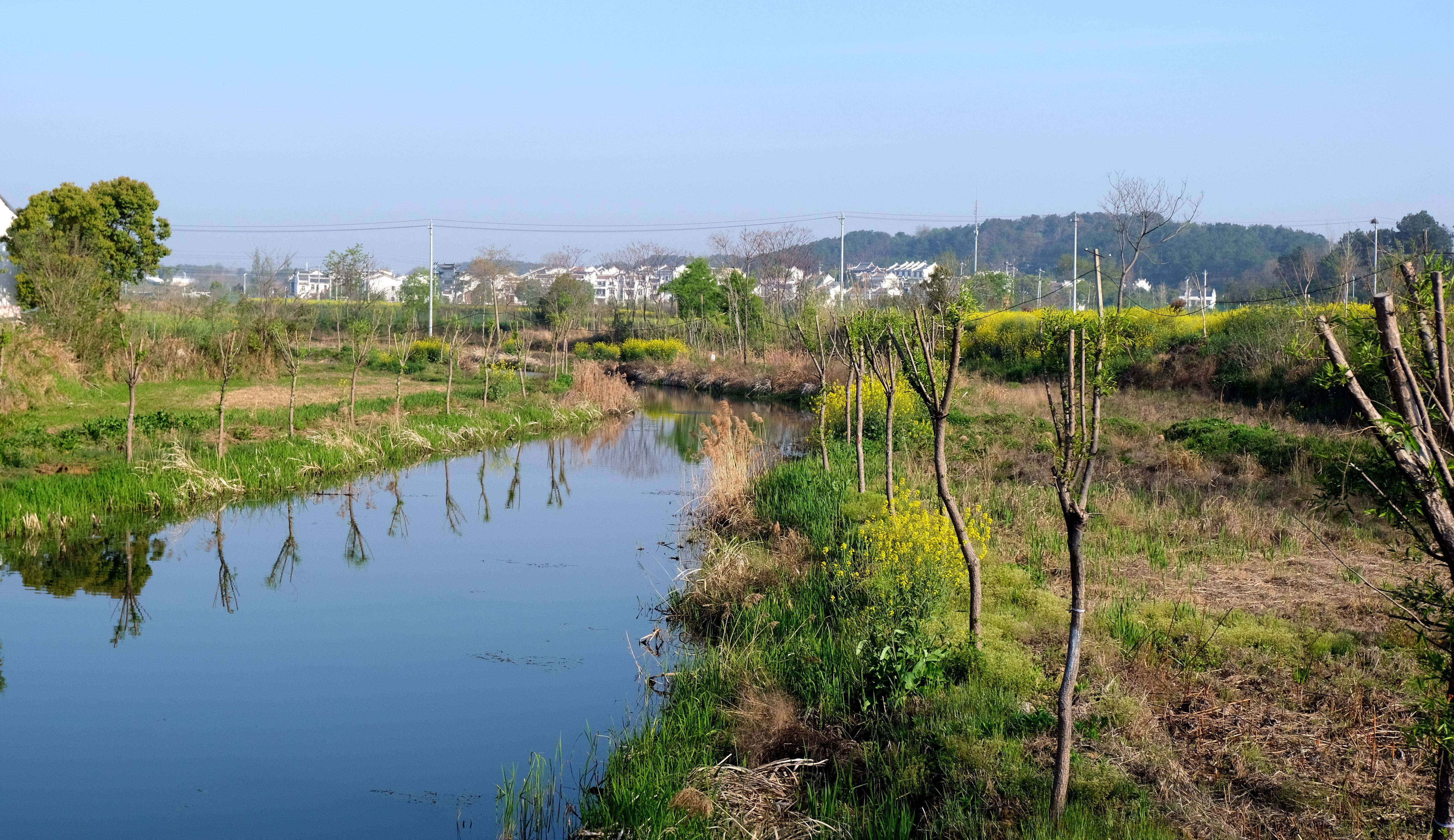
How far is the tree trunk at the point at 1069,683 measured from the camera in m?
4.63

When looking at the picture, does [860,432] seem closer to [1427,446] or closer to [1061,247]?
[1427,446]

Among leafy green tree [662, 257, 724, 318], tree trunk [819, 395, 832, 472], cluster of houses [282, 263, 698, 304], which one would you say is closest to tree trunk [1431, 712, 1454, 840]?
tree trunk [819, 395, 832, 472]

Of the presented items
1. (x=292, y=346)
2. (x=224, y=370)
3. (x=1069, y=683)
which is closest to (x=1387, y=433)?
(x=1069, y=683)

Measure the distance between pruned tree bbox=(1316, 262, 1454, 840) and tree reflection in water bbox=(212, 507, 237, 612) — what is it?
32.4 feet

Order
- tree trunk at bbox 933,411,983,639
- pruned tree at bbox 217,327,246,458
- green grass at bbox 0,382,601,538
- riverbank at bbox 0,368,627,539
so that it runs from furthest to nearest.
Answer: pruned tree at bbox 217,327,246,458, riverbank at bbox 0,368,627,539, green grass at bbox 0,382,601,538, tree trunk at bbox 933,411,983,639

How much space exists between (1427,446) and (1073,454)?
6.49 ft

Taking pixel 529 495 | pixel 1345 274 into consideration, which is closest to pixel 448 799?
pixel 529 495

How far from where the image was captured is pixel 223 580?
11.0 m

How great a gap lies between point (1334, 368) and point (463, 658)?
744 centimetres

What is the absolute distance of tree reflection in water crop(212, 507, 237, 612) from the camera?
1034cm

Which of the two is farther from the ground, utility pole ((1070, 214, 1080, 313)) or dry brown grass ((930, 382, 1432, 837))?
utility pole ((1070, 214, 1080, 313))

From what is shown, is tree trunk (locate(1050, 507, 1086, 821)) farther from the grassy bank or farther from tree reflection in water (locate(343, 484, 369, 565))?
tree reflection in water (locate(343, 484, 369, 565))

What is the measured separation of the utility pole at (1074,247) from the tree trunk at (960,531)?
59.0 feet

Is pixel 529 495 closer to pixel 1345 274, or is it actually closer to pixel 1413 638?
pixel 1413 638
